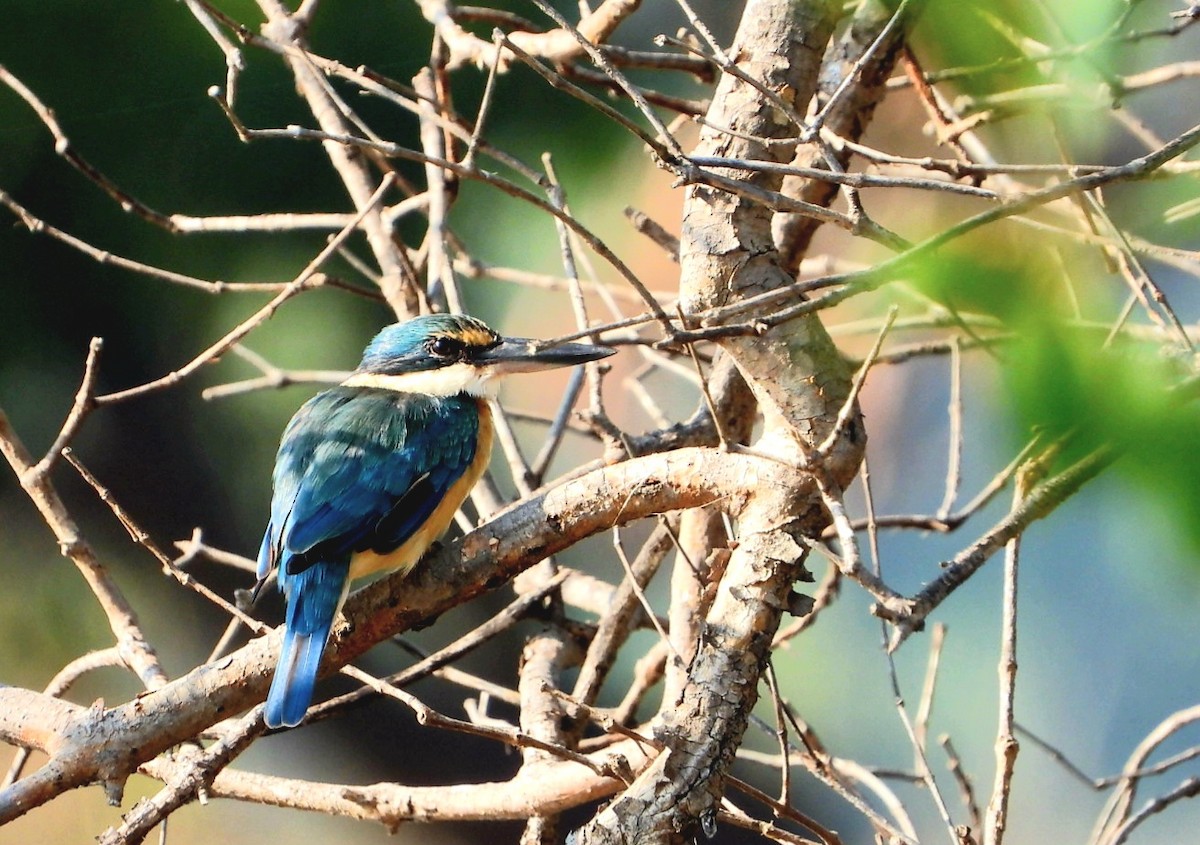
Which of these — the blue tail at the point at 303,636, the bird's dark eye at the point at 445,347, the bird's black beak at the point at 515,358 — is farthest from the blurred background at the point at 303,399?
the blue tail at the point at 303,636

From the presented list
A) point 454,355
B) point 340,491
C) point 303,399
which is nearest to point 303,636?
point 340,491

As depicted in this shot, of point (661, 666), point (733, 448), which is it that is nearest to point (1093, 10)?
point (733, 448)

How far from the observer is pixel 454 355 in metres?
1.86

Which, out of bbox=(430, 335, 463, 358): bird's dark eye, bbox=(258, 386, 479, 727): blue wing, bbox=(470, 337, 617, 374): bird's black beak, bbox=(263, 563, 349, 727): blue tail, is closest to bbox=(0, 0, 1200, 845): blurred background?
bbox=(470, 337, 617, 374): bird's black beak

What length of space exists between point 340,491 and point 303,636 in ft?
0.90

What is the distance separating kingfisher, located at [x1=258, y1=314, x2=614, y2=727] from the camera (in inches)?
54.0

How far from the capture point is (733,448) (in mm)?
1188

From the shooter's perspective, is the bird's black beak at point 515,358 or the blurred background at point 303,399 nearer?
the bird's black beak at point 515,358

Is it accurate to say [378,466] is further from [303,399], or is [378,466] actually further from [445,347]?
[303,399]

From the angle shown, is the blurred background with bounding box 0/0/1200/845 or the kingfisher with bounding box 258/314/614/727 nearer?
the kingfisher with bounding box 258/314/614/727

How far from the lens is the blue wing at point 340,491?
4.34ft

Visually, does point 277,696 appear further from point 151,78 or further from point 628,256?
point 151,78

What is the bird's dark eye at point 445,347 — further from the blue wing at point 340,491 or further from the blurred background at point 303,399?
the blurred background at point 303,399

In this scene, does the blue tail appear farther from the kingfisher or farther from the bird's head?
the bird's head
